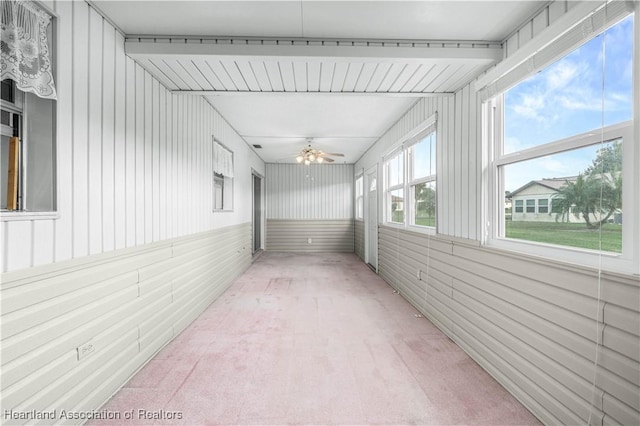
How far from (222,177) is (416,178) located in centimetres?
312

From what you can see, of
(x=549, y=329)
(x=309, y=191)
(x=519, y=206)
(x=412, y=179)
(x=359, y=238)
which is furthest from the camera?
(x=309, y=191)

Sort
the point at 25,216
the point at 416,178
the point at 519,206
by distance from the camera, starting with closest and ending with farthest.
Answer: the point at 25,216 → the point at 519,206 → the point at 416,178

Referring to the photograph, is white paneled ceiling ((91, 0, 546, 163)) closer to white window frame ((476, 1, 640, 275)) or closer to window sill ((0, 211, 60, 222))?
white window frame ((476, 1, 640, 275))

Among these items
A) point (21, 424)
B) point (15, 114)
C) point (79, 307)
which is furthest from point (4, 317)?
point (15, 114)

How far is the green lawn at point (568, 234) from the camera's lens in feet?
4.62

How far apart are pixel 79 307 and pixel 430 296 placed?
319 cm

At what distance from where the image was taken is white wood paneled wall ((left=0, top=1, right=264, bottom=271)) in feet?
5.05

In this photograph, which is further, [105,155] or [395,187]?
[395,187]

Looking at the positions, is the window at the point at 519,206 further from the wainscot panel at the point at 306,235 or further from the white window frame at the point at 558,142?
the wainscot panel at the point at 306,235

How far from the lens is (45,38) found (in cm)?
148

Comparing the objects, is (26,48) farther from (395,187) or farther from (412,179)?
(395,187)

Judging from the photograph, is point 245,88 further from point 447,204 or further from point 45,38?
point 447,204

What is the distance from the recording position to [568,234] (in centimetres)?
171

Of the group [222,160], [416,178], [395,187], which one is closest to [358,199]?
[395,187]
